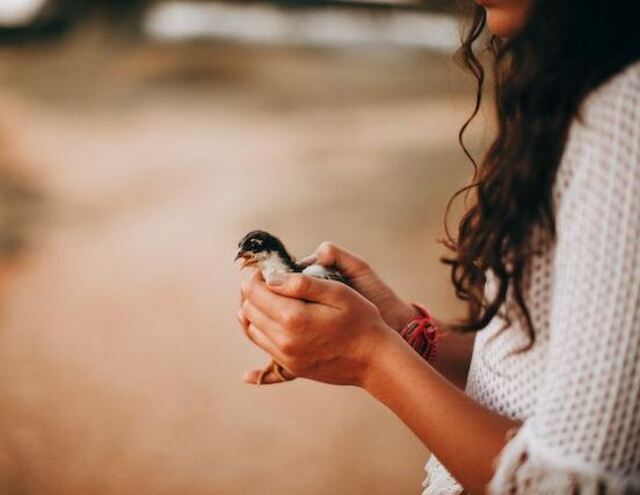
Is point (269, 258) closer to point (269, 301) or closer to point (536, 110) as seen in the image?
point (269, 301)

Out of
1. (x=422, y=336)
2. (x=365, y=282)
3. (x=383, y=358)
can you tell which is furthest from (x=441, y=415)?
(x=365, y=282)

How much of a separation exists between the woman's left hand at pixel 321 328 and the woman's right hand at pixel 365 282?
28 centimetres

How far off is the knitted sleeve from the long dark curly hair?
3 centimetres

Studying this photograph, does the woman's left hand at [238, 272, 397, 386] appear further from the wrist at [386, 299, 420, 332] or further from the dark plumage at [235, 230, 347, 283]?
the wrist at [386, 299, 420, 332]

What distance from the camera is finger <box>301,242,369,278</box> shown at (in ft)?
3.82

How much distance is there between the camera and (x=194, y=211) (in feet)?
13.3

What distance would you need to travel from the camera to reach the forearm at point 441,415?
74cm

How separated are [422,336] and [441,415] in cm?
34

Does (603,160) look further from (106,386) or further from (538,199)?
(106,386)

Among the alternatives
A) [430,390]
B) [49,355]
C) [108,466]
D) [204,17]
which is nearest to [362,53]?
[204,17]

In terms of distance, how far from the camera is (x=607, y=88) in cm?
65

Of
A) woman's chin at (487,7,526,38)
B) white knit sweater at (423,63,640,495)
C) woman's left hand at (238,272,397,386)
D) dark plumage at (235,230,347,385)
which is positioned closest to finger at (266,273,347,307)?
woman's left hand at (238,272,397,386)

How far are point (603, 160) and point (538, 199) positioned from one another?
0.09m

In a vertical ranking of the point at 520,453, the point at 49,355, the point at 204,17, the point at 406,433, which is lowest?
the point at 406,433
